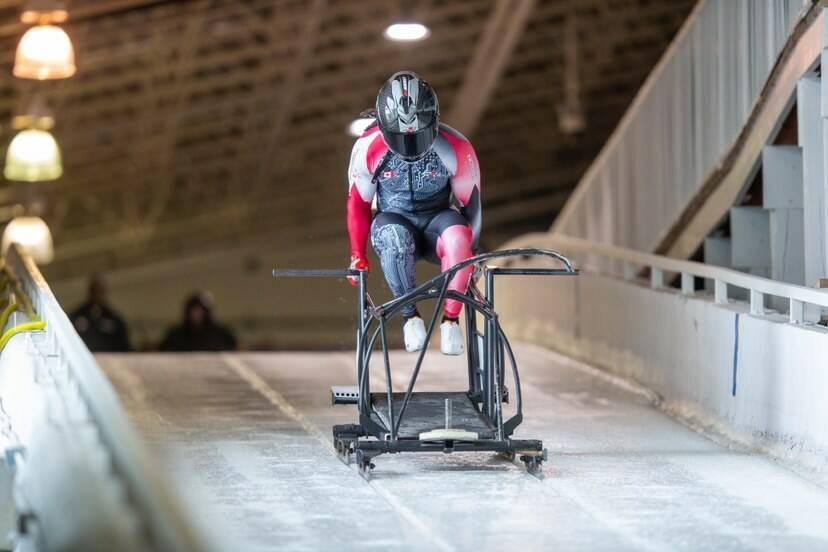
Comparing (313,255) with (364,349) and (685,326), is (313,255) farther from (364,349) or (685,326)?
(364,349)

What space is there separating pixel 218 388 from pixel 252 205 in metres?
24.8

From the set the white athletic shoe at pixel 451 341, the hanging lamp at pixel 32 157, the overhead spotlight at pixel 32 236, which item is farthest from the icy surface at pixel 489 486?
the overhead spotlight at pixel 32 236

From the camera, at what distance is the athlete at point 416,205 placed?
870cm

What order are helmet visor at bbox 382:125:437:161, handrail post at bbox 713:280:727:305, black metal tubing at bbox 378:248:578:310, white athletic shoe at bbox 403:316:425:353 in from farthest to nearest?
handrail post at bbox 713:280:727:305 < white athletic shoe at bbox 403:316:425:353 < helmet visor at bbox 382:125:437:161 < black metal tubing at bbox 378:248:578:310

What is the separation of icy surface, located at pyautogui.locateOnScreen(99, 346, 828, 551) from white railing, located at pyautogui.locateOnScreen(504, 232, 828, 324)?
0.96m

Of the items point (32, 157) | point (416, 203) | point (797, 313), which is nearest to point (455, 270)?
point (416, 203)

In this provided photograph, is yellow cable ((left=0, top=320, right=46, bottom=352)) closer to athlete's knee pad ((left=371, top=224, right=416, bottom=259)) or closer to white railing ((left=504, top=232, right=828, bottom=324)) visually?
athlete's knee pad ((left=371, top=224, right=416, bottom=259))

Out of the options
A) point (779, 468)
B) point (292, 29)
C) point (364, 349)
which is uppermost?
point (292, 29)

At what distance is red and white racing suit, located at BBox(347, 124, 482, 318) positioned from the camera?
29.0ft

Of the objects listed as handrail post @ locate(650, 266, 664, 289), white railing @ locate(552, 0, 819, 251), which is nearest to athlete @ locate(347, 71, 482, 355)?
white railing @ locate(552, 0, 819, 251)

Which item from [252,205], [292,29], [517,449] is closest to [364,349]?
[517,449]

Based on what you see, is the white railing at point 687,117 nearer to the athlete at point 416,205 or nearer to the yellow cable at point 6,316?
the athlete at point 416,205

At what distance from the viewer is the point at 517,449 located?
844cm

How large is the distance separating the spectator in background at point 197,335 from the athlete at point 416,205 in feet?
42.6
